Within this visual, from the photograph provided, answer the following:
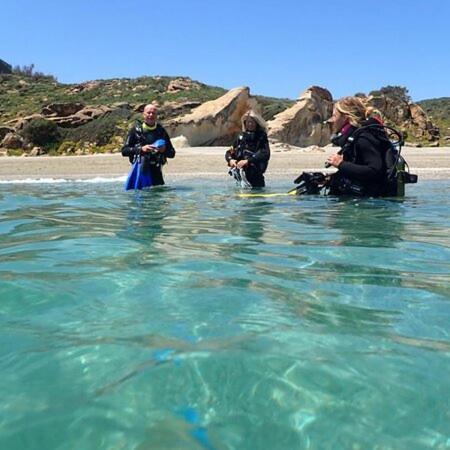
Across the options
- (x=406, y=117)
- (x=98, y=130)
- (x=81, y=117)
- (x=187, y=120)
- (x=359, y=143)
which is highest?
(x=81, y=117)

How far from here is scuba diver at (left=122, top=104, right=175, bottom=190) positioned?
32.6 feet

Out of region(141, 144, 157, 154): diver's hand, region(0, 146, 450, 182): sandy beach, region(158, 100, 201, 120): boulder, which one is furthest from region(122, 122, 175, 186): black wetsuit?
region(158, 100, 201, 120): boulder

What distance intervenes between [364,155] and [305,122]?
20.4 meters

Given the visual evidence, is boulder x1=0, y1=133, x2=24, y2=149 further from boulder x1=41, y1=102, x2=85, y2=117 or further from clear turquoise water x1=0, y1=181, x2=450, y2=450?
clear turquoise water x1=0, y1=181, x2=450, y2=450

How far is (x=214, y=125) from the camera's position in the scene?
25.8 meters

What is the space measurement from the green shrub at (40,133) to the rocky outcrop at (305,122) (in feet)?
41.3

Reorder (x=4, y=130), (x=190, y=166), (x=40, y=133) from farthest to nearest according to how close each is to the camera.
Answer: (x=4, y=130)
(x=40, y=133)
(x=190, y=166)

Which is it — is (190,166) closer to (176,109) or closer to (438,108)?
(176,109)

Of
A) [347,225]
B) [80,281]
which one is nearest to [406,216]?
[347,225]

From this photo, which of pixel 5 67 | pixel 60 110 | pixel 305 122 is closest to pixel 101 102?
pixel 60 110

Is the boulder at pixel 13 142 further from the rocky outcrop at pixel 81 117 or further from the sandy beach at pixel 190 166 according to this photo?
the sandy beach at pixel 190 166

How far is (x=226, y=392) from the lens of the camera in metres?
1.89

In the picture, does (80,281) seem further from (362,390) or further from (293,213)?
(293,213)

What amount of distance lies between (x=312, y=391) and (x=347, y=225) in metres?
3.86
